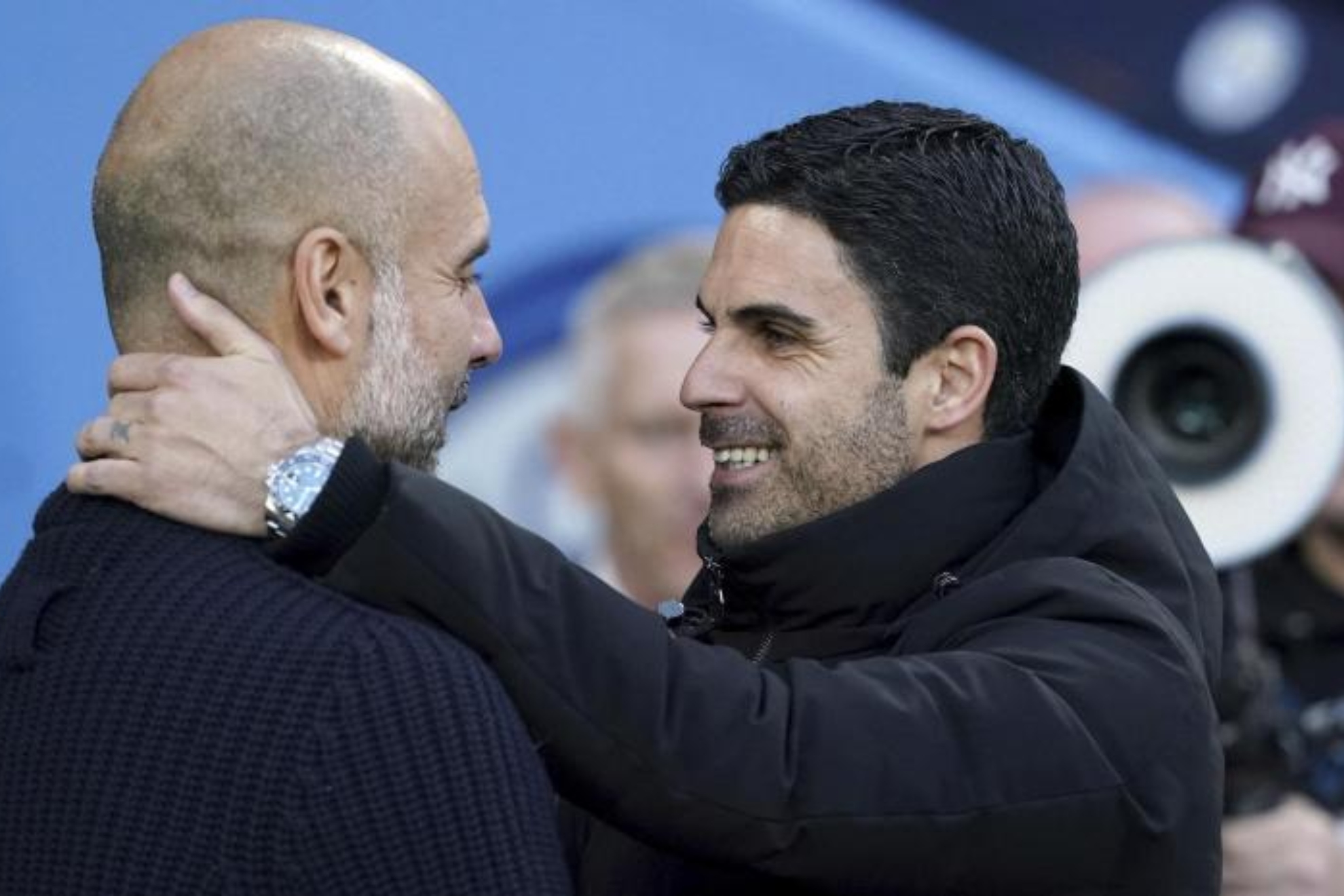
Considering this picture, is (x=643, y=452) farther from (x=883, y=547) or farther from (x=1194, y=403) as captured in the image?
(x=883, y=547)

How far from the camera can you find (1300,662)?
4008 mm

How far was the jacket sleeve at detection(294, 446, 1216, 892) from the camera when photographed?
191cm

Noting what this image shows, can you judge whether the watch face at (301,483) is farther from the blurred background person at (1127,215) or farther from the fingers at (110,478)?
the blurred background person at (1127,215)

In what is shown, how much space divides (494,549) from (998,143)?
729 millimetres

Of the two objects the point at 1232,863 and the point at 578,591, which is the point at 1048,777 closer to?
the point at 578,591

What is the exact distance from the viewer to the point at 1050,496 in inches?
87.7

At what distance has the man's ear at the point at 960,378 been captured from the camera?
238cm

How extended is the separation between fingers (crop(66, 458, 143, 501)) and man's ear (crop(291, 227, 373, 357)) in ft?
0.59

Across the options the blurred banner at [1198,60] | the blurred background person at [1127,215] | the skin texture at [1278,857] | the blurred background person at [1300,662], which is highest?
the blurred banner at [1198,60]

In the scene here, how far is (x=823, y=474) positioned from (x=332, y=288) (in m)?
0.56

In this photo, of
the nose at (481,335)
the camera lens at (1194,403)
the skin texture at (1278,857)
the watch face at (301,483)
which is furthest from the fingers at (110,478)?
the skin texture at (1278,857)

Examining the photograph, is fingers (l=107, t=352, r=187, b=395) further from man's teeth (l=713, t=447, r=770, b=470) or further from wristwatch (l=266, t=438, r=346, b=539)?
man's teeth (l=713, t=447, r=770, b=470)

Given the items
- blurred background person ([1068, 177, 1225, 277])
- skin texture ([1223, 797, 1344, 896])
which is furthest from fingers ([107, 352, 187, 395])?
blurred background person ([1068, 177, 1225, 277])

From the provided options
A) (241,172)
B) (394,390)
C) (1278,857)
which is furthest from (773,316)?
(1278,857)
